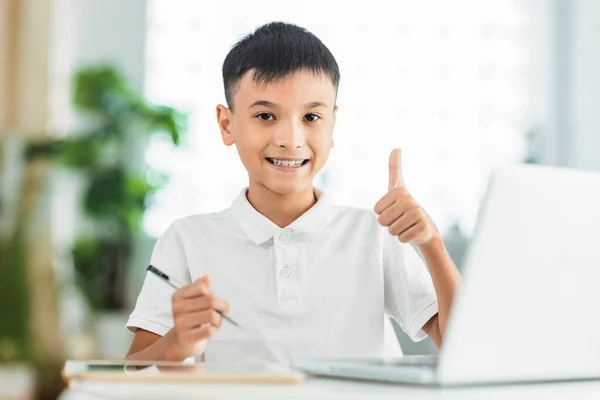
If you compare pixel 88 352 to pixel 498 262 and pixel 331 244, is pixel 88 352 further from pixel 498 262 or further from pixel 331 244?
pixel 498 262

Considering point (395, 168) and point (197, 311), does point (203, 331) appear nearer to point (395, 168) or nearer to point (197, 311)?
point (197, 311)

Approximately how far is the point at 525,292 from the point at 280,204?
0.70 metres

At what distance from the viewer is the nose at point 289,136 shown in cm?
125

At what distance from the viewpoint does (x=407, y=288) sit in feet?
4.31

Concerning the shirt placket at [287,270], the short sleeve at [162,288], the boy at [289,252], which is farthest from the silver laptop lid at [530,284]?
the short sleeve at [162,288]

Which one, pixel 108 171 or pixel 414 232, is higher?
pixel 108 171

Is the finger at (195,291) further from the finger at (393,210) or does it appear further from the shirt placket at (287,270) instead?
the shirt placket at (287,270)

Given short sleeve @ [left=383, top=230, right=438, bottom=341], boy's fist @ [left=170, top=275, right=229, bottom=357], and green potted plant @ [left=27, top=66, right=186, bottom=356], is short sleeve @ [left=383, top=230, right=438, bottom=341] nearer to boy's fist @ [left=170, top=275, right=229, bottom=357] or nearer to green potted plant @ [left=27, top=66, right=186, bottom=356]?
boy's fist @ [left=170, top=275, right=229, bottom=357]

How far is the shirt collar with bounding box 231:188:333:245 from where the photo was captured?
1.31 m

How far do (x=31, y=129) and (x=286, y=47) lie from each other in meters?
2.61

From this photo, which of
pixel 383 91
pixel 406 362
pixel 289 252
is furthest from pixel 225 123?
pixel 383 91

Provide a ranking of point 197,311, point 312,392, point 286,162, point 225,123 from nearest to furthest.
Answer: point 312,392 → point 197,311 → point 286,162 → point 225,123

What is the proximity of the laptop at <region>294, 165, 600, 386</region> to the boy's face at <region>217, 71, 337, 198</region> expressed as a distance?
22.0 inches

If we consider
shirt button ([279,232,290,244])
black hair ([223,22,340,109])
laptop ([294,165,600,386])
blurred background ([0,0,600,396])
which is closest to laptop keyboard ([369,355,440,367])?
laptop ([294,165,600,386])
